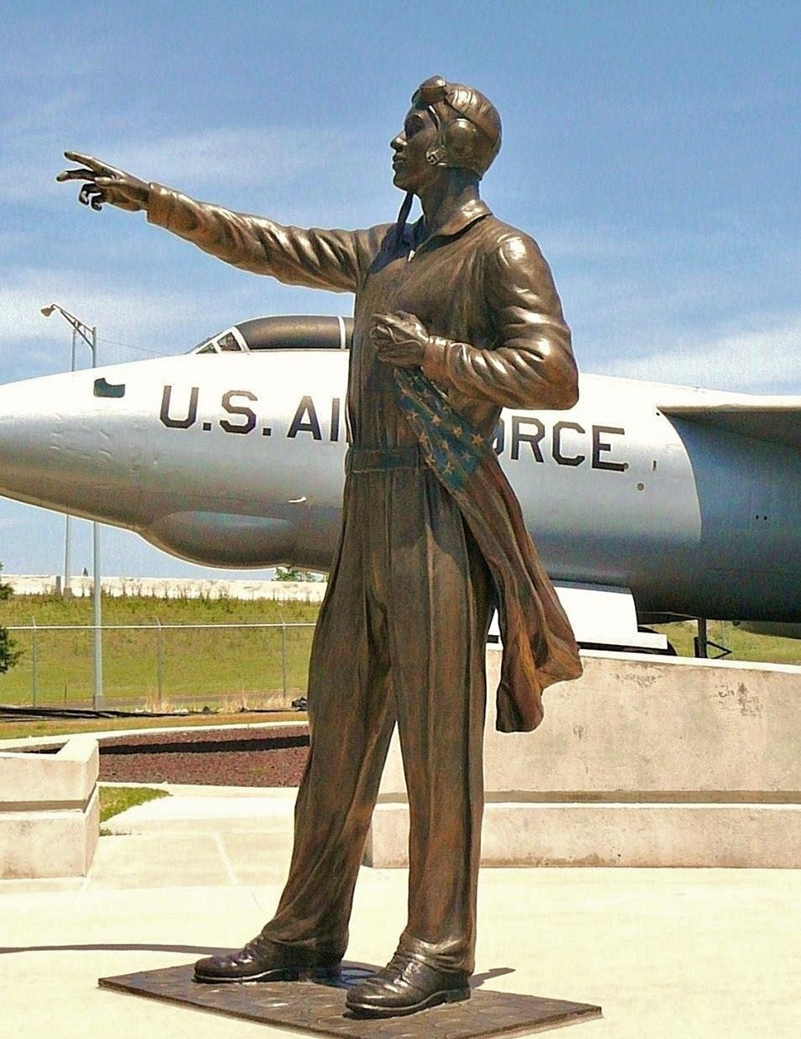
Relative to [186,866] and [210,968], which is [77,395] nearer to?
[186,866]

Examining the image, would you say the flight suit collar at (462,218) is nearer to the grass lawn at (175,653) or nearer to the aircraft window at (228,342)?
the aircraft window at (228,342)

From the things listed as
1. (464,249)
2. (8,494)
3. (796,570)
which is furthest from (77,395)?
(464,249)

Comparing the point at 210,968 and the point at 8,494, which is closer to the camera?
the point at 210,968

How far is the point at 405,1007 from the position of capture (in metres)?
4.14

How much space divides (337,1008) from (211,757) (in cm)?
1174

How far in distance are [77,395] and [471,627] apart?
10556 millimetres

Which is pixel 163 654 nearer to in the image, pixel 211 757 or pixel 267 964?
pixel 211 757

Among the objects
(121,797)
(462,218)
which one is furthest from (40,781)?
(121,797)

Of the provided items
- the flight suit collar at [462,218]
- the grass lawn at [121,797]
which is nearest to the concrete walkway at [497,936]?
the grass lawn at [121,797]

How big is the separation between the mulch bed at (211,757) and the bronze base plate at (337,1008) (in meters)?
8.71

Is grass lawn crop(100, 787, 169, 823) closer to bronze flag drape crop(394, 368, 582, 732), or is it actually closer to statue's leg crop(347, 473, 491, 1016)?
statue's leg crop(347, 473, 491, 1016)

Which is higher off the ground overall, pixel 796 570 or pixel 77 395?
pixel 77 395

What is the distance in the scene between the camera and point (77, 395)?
14367 mm

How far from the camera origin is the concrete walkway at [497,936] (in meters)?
4.23
